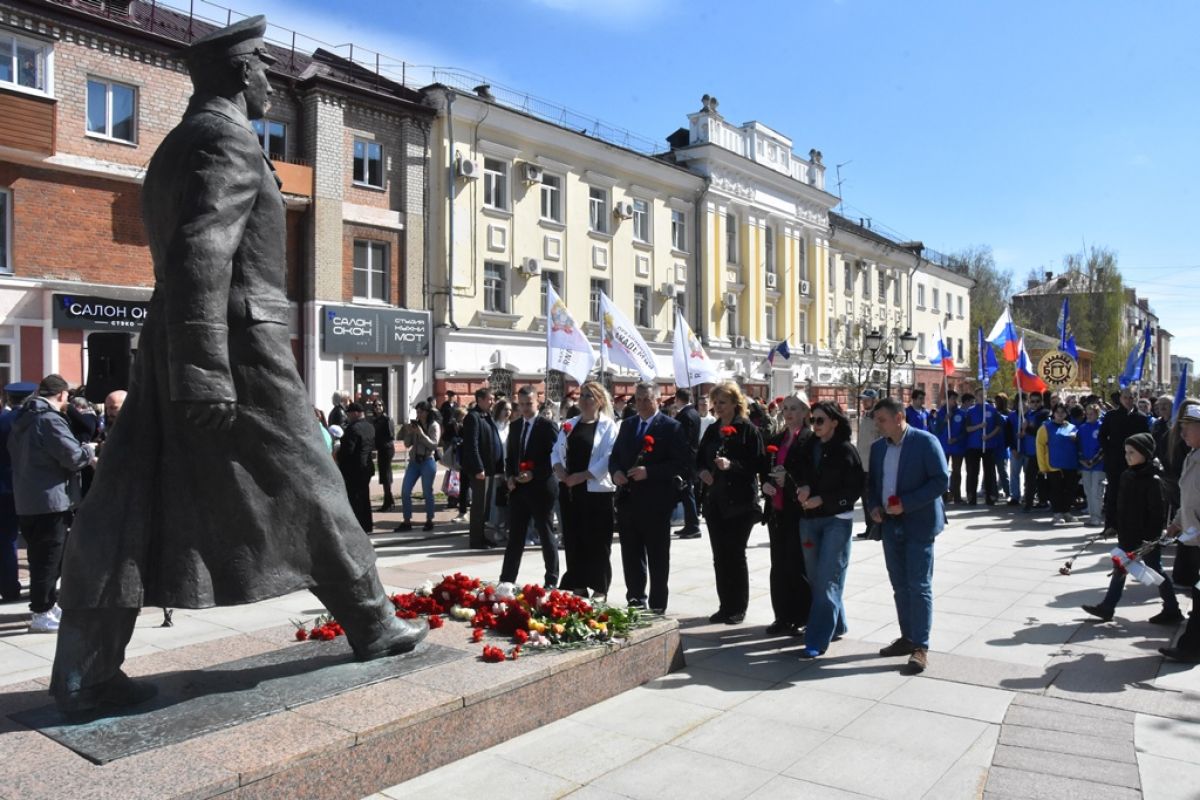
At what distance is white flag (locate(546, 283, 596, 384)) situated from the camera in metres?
15.0

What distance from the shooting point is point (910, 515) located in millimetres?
6152

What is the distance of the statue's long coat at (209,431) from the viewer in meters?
3.61

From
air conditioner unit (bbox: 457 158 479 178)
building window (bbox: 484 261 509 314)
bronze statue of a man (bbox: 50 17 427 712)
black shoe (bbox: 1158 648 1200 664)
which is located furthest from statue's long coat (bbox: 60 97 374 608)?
building window (bbox: 484 261 509 314)

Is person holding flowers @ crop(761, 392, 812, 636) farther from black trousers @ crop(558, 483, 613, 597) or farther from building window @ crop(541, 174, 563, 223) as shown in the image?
building window @ crop(541, 174, 563, 223)

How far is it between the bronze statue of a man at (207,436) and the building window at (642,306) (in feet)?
97.2

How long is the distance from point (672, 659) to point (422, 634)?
5.77ft

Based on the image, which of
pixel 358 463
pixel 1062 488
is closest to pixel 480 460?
pixel 358 463

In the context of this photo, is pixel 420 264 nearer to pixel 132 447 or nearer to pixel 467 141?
pixel 467 141

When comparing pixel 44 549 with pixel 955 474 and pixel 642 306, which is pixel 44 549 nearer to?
pixel 955 474

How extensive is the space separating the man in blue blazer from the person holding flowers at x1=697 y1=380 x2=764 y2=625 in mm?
1106

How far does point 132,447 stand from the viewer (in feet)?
12.4

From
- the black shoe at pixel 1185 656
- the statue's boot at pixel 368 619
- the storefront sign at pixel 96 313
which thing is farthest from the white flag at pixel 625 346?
the statue's boot at pixel 368 619

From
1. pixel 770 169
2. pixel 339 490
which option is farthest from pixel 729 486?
pixel 770 169

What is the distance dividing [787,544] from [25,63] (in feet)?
62.7
